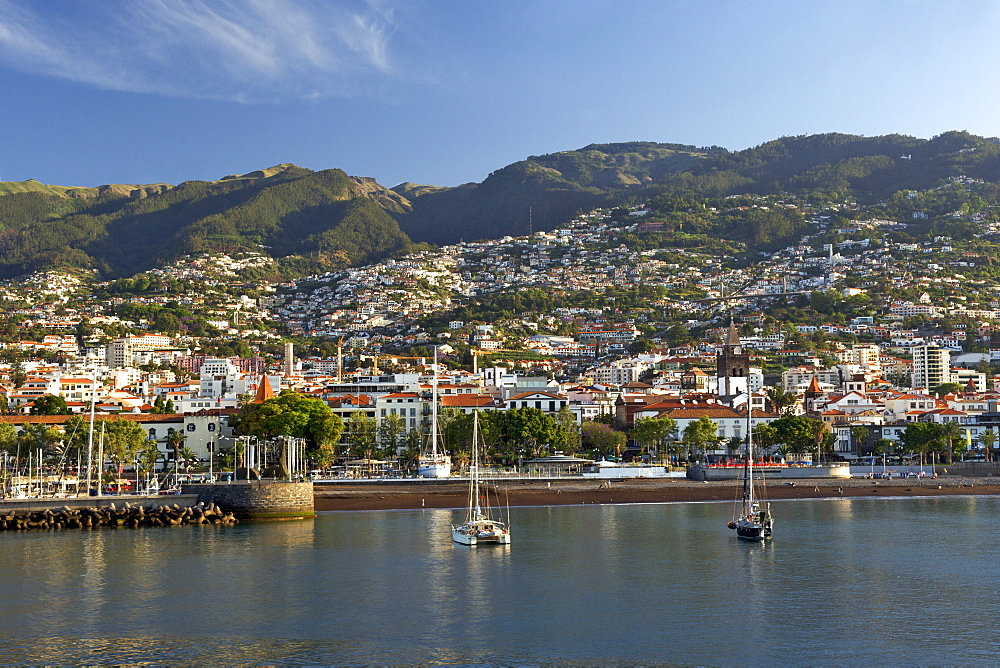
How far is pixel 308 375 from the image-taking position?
153m

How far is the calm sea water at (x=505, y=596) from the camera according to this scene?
2731 cm

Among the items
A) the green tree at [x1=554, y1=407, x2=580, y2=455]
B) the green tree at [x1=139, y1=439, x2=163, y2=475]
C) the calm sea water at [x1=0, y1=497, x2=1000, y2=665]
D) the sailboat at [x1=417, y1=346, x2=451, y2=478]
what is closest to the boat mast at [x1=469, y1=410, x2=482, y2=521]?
A: the calm sea water at [x1=0, y1=497, x2=1000, y2=665]

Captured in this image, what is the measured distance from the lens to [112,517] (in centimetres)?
5503

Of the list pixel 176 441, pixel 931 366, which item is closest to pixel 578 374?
pixel 931 366

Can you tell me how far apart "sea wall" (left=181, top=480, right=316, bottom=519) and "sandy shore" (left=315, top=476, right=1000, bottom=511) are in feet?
22.6

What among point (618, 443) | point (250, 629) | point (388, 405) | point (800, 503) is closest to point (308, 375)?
point (388, 405)

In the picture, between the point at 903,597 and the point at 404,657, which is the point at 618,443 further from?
the point at 404,657

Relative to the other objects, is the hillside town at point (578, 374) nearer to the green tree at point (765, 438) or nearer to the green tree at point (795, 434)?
the green tree at point (795, 434)

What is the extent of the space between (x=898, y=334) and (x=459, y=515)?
5447 inches

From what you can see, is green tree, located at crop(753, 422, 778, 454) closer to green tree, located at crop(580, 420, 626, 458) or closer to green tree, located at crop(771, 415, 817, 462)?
green tree, located at crop(771, 415, 817, 462)

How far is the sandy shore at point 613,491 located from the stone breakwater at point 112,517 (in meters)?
9.25

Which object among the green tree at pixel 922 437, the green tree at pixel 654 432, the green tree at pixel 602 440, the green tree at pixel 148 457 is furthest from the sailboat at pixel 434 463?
the green tree at pixel 922 437

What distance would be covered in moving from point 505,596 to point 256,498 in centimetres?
2522

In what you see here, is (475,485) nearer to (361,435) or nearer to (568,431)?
(361,435)
